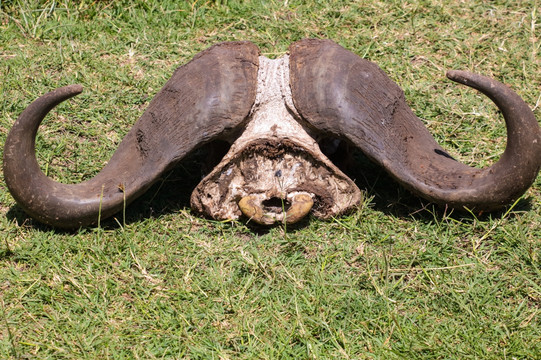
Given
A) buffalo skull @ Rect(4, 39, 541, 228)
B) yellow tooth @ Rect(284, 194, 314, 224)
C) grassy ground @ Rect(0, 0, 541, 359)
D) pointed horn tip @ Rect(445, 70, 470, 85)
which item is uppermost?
pointed horn tip @ Rect(445, 70, 470, 85)

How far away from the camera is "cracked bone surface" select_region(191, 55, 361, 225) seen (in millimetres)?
4188

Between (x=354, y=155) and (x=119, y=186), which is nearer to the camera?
(x=119, y=186)

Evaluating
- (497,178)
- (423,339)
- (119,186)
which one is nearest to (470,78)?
(497,178)

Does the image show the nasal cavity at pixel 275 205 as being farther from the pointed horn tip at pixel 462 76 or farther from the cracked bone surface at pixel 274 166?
the pointed horn tip at pixel 462 76

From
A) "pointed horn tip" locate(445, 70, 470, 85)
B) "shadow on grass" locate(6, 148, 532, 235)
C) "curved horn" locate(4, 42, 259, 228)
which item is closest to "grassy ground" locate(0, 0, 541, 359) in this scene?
"shadow on grass" locate(6, 148, 532, 235)

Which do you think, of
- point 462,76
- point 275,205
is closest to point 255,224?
point 275,205

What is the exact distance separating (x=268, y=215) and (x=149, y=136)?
2.69ft

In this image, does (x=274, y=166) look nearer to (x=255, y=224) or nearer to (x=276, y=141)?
(x=276, y=141)

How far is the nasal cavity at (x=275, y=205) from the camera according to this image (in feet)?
14.2

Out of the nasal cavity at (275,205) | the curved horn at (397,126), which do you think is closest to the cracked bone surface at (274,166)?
the nasal cavity at (275,205)

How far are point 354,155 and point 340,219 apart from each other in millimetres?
602

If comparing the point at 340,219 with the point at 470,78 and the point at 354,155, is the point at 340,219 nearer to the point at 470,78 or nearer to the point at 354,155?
the point at 354,155

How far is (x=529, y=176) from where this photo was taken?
13.3ft

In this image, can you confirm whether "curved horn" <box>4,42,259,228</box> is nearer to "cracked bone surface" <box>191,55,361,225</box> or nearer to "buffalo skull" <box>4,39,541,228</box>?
"buffalo skull" <box>4,39,541,228</box>
